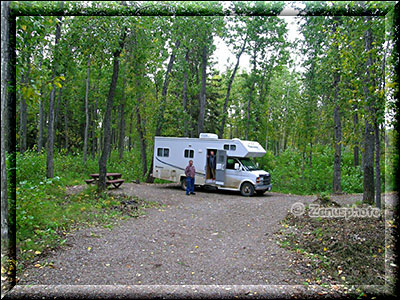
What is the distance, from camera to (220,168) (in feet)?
38.2

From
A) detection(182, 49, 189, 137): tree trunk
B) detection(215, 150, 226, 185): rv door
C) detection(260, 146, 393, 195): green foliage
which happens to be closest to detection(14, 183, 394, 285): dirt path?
detection(215, 150, 226, 185): rv door

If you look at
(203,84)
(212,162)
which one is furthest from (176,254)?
(203,84)

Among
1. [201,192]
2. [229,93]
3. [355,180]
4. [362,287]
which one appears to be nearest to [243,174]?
[201,192]

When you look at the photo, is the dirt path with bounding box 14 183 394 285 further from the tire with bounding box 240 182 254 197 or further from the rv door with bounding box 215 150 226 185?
the rv door with bounding box 215 150 226 185

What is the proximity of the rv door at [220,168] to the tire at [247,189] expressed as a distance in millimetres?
787

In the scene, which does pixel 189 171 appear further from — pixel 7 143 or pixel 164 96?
pixel 7 143

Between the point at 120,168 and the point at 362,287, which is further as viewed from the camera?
the point at 120,168

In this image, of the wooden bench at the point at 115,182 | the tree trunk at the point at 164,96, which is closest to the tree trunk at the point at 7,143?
the wooden bench at the point at 115,182

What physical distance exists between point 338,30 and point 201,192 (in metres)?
7.97

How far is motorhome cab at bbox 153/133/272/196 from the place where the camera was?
37.4 feet

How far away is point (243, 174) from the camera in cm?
1148

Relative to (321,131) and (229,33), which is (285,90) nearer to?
(229,33)

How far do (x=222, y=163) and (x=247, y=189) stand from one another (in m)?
1.38

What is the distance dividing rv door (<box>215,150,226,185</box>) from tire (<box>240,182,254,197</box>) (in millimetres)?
787
